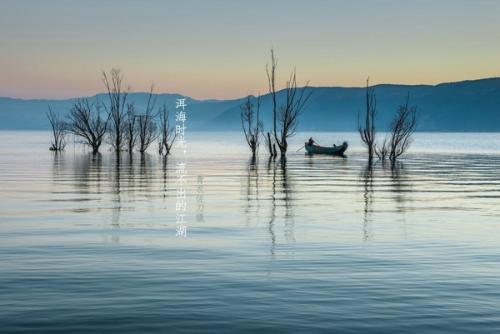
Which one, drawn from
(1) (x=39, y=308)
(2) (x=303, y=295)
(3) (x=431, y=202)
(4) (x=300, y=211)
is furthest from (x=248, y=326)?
(3) (x=431, y=202)

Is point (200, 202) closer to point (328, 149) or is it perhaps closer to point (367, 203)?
point (367, 203)

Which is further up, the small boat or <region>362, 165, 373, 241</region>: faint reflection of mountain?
the small boat

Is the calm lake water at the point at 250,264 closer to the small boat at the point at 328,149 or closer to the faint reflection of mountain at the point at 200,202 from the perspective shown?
the faint reflection of mountain at the point at 200,202

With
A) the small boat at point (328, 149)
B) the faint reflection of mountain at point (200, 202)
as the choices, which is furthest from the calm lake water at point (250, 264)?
the small boat at point (328, 149)

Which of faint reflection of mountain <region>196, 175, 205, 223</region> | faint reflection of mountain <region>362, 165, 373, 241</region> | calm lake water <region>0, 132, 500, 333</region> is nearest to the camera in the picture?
calm lake water <region>0, 132, 500, 333</region>

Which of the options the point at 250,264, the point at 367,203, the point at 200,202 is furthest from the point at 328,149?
the point at 250,264

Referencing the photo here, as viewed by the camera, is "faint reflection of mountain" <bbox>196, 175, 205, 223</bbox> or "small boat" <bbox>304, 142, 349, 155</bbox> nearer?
"faint reflection of mountain" <bbox>196, 175, 205, 223</bbox>

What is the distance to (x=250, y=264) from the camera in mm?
12555

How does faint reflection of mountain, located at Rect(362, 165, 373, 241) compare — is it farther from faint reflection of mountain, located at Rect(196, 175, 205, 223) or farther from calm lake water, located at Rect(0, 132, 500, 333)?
faint reflection of mountain, located at Rect(196, 175, 205, 223)

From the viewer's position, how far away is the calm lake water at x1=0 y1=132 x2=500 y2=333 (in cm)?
879

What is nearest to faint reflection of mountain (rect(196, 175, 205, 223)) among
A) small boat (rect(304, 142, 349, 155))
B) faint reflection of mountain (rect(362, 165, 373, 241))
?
faint reflection of mountain (rect(362, 165, 373, 241))

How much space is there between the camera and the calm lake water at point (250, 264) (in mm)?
8789

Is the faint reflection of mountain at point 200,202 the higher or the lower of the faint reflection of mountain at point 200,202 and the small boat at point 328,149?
the lower

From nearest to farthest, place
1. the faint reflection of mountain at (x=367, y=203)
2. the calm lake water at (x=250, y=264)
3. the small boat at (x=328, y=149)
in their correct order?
1. the calm lake water at (x=250, y=264)
2. the faint reflection of mountain at (x=367, y=203)
3. the small boat at (x=328, y=149)
